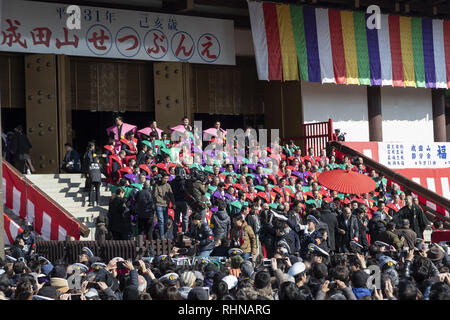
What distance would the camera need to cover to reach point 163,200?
13156 mm

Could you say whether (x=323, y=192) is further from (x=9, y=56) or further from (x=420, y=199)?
(x=9, y=56)

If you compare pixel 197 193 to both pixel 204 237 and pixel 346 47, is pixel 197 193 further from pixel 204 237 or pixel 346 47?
pixel 346 47

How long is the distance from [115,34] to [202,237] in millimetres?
8919

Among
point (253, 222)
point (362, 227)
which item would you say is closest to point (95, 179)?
point (253, 222)

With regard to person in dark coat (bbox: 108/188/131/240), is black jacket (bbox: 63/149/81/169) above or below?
above

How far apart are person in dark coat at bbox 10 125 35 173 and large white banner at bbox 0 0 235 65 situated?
2.28 m

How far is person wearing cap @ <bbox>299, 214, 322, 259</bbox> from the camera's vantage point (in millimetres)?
11453

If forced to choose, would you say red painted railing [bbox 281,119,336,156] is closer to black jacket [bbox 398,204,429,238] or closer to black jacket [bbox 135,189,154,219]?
black jacket [bbox 398,204,429,238]

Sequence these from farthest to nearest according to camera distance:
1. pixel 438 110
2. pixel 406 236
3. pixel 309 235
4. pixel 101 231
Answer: pixel 438 110
pixel 101 231
pixel 406 236
pixel 309 235

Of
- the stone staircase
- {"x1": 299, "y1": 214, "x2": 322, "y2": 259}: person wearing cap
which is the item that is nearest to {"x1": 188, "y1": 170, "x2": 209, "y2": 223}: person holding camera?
the stone staircase

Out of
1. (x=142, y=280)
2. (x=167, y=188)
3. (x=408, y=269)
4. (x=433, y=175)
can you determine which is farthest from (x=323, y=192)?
(x=142, y=280)

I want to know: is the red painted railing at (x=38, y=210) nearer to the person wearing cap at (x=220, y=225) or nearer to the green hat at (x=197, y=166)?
the person wearing cap at (x=220, y=225)

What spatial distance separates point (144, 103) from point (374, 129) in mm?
6884

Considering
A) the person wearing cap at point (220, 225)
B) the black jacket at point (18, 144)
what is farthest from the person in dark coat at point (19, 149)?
the person wearing cap at point (220, 225)
